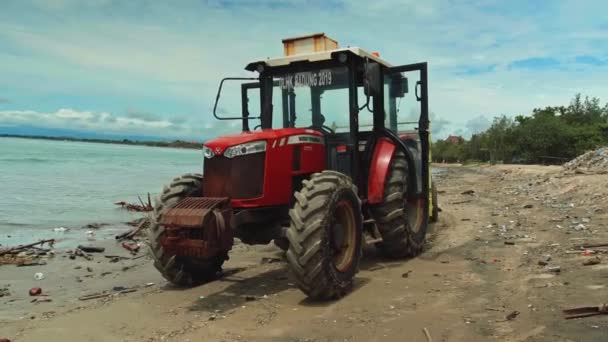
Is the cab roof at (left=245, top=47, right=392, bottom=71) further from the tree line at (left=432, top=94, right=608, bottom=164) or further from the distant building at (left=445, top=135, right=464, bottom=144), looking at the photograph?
the distant building at (left=445, top=135, right=464, bottom=144)

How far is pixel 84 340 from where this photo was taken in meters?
5.05

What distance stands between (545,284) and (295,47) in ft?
14.4

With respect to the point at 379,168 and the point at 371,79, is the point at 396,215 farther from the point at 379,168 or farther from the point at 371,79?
the point at 371,79

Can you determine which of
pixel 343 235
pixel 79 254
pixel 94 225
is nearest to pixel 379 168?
pixel 343 235

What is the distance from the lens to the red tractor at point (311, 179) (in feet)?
19.1

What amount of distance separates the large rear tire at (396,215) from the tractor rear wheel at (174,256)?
2.49 meters

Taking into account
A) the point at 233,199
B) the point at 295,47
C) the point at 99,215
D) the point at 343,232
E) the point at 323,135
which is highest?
the point at 295,47

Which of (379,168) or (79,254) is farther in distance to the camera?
(79,254)

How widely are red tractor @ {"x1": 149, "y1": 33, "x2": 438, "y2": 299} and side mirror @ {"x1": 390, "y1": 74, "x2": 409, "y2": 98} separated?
0.05 ft

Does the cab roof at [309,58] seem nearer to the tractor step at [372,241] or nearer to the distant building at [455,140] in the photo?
the tractor step at [372,241]

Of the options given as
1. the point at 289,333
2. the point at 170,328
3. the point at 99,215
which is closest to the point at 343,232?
the point at 289,333

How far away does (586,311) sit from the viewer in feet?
15.6

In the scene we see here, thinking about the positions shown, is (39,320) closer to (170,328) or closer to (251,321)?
(170,328)

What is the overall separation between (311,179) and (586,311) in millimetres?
2965
